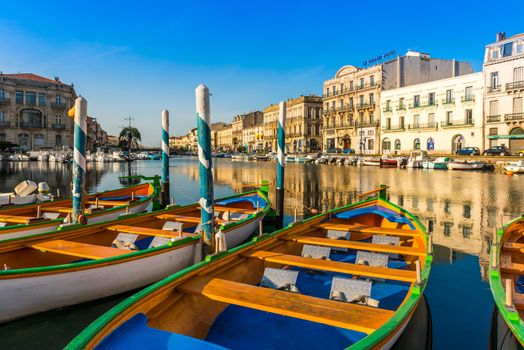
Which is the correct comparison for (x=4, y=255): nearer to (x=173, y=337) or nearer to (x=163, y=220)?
(x=163, y=220)

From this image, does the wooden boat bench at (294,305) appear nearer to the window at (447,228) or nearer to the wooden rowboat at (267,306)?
the wooden rowboat at (267,306)

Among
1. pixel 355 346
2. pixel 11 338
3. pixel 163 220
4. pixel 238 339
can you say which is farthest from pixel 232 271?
pixel 163 220

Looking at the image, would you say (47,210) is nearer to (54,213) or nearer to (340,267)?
(54,213)

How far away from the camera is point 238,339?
4578mm

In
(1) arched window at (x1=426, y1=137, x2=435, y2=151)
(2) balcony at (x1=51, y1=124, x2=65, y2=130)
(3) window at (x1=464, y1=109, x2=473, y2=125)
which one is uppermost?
(2) balcony at (x1=51, y1=124, x2=65, y2=130)

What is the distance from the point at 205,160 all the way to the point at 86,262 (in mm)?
3063

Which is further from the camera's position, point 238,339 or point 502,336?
point 502,336

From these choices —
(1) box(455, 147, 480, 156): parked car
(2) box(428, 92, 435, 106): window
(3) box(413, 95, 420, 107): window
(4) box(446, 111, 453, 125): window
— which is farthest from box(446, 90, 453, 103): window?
(1) box(455, 147, 480, 156): parked car

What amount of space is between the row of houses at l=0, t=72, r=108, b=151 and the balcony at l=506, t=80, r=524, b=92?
248 ft

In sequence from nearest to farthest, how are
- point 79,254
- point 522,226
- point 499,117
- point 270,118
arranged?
point 79,254
point 522,226
point 499,117
point 270,118

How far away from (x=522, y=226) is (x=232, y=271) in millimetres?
7186

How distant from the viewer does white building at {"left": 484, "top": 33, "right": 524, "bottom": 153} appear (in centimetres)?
4350

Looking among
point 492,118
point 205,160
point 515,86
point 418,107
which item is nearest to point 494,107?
point 492,118

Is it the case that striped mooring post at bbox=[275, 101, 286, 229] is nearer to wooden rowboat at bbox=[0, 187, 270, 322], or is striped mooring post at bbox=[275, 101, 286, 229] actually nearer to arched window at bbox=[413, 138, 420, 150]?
wooden rowboat at bbox=[0, 187, 270, 322]
